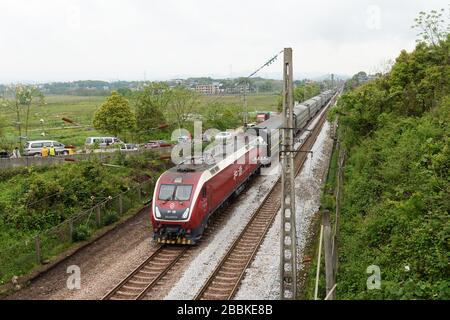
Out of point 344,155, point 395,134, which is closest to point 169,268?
point 395,134

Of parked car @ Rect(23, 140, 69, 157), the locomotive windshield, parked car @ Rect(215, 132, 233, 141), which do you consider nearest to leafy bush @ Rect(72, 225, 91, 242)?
the locomotive windshield

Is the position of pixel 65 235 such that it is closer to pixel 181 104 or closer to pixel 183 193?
pixel 183 193

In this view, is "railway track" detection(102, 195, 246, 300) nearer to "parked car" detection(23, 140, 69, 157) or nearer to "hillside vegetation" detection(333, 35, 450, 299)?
"hillside vegetation" detection(333, 35, 450, 299)

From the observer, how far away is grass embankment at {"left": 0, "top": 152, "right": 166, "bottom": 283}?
672 inches

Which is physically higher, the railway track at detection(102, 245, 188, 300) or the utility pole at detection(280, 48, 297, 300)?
the utility pole at detection(280, 48, 297, 300)

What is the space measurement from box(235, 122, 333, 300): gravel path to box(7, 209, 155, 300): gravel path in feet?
15.1

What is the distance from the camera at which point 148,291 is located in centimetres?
1459

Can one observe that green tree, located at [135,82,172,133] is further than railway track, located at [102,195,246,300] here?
Yes

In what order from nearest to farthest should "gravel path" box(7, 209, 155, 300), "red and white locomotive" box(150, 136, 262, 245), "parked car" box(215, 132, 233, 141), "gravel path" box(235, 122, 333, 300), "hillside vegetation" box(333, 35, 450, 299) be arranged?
1. "hillside vegetation" box(333, 35, 450, 299)
2. "gravel path" box(235, 122, 333, 300)
3. "gravel path" box(7, 209, 155, 300)
4. "red and white locomotive" box(150, 136, 262, 245)
5. "parked car" box(215, 132, 233, 141)

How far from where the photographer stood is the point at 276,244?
18594 millimetres

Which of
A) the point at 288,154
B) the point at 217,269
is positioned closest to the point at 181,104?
the point at 217,269

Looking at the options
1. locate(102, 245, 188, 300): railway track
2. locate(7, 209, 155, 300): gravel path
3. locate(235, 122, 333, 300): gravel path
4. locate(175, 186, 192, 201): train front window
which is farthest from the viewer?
locate(175, 186, 192, 201): train front window

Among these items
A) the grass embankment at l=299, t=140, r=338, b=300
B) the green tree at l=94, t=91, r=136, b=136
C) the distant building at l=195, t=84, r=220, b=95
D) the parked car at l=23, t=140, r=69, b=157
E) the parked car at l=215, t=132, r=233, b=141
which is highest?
the distant building at l=195, t=84, r=220, b=95
